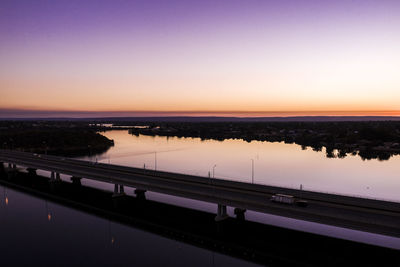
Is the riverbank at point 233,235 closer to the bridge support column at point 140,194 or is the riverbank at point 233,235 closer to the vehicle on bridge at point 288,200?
the bridge support column at point 140,194

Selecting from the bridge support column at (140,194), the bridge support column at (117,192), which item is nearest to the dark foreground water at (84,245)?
the bridge support column at (117,192)

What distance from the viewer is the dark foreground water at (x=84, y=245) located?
34375mm

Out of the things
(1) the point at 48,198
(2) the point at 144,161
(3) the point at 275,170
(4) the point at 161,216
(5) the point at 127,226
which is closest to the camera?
(5) the point at 127,226

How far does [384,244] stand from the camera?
3681 centimetres

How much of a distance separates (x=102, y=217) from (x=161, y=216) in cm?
920

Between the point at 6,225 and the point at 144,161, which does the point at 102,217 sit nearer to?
the point at 6,225

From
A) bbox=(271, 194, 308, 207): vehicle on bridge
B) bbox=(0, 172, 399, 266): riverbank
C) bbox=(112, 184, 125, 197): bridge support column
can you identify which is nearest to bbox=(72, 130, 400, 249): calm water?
bbox=(0, 172, 399, 266): riverbank

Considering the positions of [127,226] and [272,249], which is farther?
[127,226]

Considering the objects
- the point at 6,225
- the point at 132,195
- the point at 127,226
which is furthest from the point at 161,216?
the point at 6,225

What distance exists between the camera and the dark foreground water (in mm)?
34375

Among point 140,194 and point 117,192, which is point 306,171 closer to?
point 140,194

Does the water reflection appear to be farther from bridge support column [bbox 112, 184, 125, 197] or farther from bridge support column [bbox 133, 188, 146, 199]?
bridge support column [bbox 112, 184, 125, 197]

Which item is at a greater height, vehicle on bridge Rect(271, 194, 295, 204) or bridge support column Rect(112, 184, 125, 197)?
vehicle on bridge Rect(271, 194, 295, 204)

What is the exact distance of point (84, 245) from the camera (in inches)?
1521
